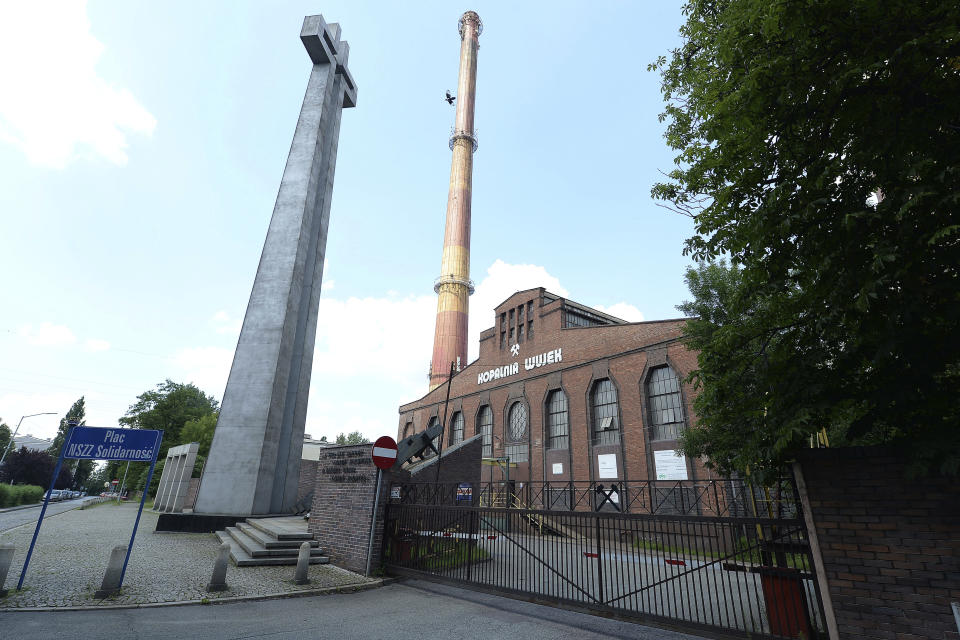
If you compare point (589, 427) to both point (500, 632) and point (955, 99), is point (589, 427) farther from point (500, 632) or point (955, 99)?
point (955, 99)

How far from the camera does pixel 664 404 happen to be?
75.7 feet

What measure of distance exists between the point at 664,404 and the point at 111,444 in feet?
72.0

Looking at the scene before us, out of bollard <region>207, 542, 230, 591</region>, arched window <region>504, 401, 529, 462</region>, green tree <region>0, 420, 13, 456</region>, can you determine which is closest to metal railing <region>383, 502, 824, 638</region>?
bollard <region>207, 542, 230, 591</region>

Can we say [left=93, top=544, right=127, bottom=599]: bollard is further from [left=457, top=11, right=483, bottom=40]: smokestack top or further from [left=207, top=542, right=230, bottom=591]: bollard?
[left=457, top=11, right=483, bottom=40]: smokestack top

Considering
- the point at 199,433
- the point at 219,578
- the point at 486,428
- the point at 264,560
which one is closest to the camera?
the point at 219,578

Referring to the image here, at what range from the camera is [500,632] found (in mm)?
6023

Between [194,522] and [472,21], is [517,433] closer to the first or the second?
[194,522]

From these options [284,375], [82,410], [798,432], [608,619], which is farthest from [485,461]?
[82,410]

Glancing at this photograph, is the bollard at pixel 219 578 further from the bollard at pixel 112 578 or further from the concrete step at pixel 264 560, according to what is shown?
the concrete step at pixel 264 560

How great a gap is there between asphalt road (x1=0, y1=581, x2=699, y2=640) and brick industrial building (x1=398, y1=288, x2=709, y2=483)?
15.4m

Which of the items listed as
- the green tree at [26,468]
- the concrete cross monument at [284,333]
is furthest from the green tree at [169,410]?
the concrete cross monument at [284,333]

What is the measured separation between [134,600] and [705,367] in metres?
9.13

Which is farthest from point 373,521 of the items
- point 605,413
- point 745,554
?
point 605,413

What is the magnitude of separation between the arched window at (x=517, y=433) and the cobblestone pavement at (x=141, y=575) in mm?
19651
